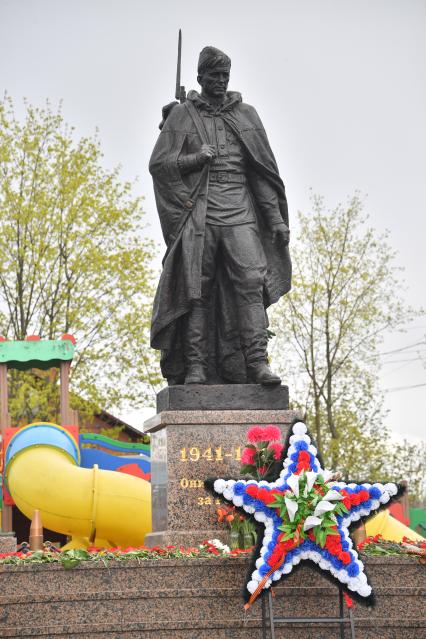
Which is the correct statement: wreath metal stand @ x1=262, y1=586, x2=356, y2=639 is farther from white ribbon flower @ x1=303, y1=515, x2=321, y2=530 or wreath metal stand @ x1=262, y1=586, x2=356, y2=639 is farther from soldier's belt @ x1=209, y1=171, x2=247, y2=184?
soldier's belt @ x1=209, y1=171, x2=247, y2=184

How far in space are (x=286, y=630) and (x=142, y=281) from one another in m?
18.3

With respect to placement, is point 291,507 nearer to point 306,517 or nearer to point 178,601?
point 306,517

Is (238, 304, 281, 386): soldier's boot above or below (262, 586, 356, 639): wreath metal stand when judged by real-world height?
above

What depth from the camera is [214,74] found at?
10.2 metres

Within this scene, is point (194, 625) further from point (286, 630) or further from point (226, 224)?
point (226, 224)

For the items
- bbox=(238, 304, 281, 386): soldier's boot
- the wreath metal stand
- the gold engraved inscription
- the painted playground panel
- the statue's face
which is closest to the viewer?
the wreath metal stand

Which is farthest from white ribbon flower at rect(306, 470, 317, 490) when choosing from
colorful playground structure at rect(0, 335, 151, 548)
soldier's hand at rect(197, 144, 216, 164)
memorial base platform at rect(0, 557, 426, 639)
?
colorful playground structure at rect(0, 335, 151, 548)

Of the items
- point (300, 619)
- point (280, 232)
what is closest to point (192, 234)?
point (280, 232)

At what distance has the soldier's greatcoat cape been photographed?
32.8ft

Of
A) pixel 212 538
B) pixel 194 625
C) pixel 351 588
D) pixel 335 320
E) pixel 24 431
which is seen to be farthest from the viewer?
pixel 335 320

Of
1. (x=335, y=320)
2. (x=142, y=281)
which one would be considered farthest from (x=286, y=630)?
(x=335, y=320)

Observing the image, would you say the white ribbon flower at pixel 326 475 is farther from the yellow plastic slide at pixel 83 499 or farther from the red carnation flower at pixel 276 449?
the yellow plastic slide at pixel 83 499

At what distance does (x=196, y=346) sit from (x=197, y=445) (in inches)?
40.2

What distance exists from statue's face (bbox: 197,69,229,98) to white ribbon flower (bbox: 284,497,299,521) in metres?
4.62
